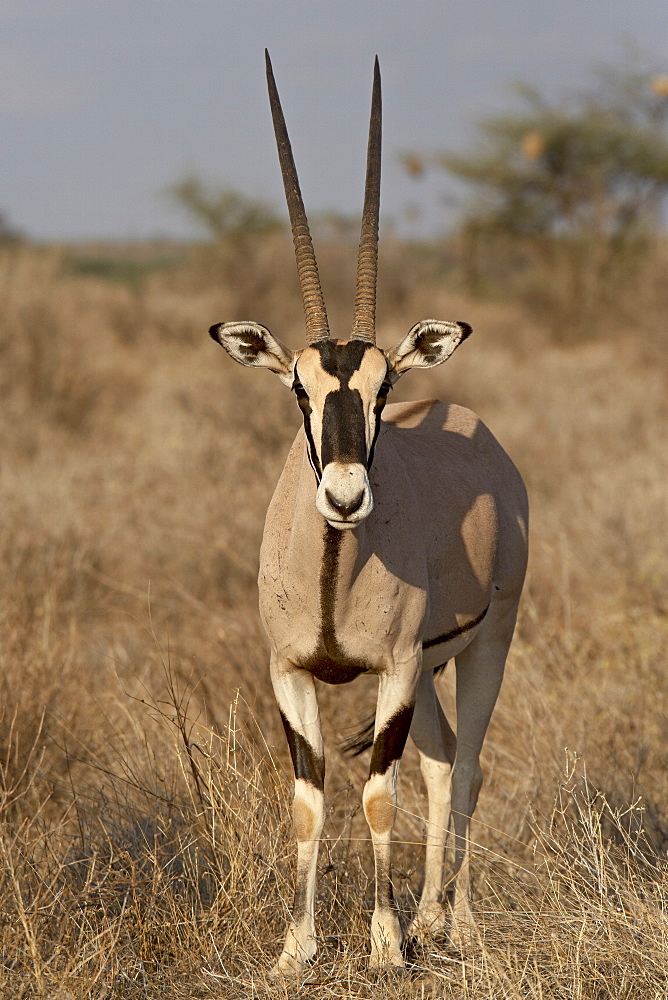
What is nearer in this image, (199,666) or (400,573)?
(400,573)

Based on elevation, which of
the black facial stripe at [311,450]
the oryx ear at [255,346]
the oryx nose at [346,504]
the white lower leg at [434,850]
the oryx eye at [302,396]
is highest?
the oryx ear at [255,346]

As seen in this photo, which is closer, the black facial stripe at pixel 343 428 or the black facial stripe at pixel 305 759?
the black facial stripe at pixel 343 428

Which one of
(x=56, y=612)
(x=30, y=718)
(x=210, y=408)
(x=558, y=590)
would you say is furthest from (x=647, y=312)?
(x=30, y=718)

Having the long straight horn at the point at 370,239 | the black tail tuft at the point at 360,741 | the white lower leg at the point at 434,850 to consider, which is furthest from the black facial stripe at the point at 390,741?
the long straight horn at the point at 370,239

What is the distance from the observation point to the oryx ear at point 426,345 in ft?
11.5

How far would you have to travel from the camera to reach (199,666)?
5.58 metres

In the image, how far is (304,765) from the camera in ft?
11.5

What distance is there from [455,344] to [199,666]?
2.65 metres

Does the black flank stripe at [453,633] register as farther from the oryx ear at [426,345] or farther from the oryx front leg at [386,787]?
the oryx ear at [426,345]

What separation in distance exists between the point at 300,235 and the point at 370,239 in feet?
0.76

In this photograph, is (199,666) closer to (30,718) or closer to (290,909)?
(30,718)

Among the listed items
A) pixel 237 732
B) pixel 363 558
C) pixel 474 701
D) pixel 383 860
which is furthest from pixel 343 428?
pixel 237 732

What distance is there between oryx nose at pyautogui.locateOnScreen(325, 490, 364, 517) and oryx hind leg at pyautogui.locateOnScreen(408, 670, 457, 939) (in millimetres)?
1274

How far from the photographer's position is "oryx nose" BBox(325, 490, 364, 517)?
9.59 feet
